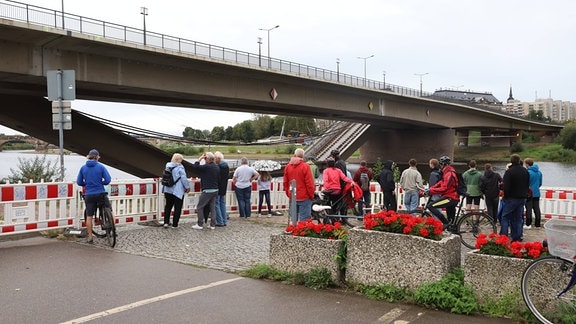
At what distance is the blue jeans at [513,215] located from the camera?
9547 mm

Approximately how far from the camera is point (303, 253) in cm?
673

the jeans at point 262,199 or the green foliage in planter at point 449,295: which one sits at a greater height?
→ the jeans at point 262,199

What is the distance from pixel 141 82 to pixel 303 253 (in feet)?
67.3

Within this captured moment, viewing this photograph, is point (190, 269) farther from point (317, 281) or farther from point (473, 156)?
point (473, 156)

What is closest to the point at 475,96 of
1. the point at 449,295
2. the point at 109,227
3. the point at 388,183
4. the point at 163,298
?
the point at 388,183

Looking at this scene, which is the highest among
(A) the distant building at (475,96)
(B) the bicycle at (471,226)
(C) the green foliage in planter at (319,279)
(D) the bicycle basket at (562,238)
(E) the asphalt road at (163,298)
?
(A) the distant building at (475,96)

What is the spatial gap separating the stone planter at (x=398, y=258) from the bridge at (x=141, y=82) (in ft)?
56.6

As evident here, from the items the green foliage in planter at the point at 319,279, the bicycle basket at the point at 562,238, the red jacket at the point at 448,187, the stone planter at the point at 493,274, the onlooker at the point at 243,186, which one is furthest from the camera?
the onlooker at the point at 243,186

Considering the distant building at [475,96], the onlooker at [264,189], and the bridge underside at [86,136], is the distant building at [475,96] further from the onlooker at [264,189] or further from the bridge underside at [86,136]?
the onlooker at [264,189]

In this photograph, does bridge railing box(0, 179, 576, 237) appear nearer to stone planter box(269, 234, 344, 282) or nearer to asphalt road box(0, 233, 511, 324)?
asphalt road box(0, 233, 511, 324)

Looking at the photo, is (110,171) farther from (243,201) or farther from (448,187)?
(448,187)

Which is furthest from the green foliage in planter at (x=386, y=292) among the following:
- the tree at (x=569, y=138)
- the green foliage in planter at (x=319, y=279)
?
the tree at (x=569, y=138)

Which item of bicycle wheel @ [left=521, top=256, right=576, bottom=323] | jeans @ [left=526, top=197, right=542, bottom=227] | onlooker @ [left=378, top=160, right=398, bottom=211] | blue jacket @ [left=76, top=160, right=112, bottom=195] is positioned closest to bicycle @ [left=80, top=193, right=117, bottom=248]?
blue jacket @ [left=76, top=160, right=112, bottom=195]

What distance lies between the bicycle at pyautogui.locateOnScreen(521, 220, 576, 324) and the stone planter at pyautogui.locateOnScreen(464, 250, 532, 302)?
Result: 25cm
